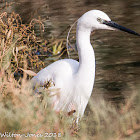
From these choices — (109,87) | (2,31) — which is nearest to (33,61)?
(2,31)

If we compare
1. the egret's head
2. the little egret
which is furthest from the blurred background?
the egret's head

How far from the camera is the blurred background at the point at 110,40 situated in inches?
230

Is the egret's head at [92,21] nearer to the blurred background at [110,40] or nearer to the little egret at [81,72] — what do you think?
the little egret at [81,72]

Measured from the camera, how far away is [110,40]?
8047 mm

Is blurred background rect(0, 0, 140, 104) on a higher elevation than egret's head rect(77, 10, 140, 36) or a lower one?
lower

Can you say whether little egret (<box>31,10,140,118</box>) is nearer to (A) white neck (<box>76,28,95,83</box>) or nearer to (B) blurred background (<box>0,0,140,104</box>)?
(A) white neck (<box>76,28,95,83</box>)

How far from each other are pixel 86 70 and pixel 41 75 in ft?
1.68

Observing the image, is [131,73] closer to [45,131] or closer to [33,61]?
[33,61]

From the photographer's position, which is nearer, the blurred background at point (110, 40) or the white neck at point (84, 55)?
the white neck at point (84, 55)

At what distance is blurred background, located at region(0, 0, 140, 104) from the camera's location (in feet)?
19.2

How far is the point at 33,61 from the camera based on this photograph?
5238 mm

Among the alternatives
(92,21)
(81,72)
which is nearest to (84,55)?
(81,72)

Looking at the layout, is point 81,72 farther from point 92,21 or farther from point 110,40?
point 110,40

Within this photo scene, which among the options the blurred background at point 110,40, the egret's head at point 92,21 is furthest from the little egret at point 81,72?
the blurred background at point 110,40
